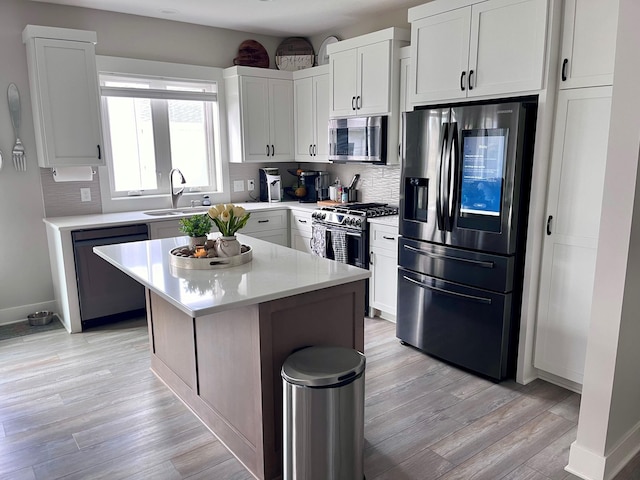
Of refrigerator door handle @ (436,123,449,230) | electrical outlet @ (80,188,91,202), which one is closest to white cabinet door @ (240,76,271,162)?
electrical outlet @ (80,188,91,202)

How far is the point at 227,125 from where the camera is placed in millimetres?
5016

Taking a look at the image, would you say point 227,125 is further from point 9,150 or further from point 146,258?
point 146,258

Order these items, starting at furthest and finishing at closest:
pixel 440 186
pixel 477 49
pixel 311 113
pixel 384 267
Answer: pixel 311 113 → pixel 384 267 → pixel 440 186 → pixel 477 49

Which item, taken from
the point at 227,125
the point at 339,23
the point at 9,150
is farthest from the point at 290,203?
the point at 9,150

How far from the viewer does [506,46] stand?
9.28 ft

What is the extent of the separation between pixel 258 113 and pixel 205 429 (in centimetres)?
327

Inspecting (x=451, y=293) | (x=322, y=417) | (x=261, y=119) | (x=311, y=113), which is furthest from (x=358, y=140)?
(x=322, y=417)

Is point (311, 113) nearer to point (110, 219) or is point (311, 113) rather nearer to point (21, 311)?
point (110, 219)

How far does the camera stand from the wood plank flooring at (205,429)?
225cm

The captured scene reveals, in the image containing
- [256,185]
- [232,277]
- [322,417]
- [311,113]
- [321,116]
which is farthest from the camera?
[256,185]

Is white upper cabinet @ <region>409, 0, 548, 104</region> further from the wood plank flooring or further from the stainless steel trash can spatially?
the stainless steel trash can

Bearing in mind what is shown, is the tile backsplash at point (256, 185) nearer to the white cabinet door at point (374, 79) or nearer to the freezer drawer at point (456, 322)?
the white cabinet door at point (374, 79)

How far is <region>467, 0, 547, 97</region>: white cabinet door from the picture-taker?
2.67 metres

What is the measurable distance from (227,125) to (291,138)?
0.69 metres
